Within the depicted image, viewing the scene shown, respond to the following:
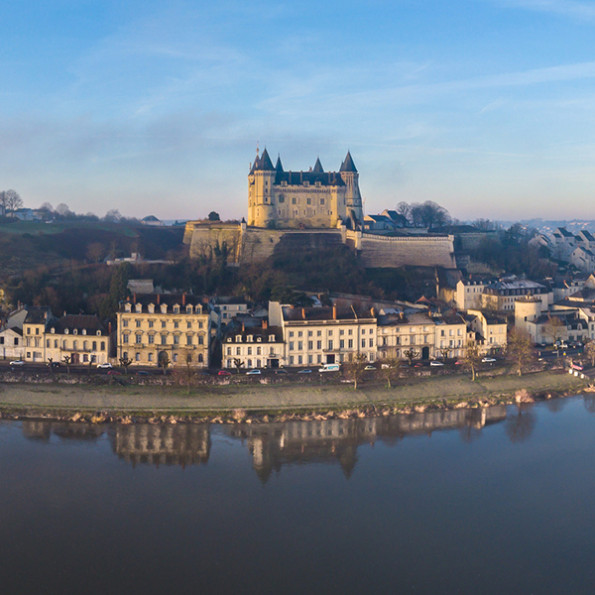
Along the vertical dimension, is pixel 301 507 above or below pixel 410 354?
below

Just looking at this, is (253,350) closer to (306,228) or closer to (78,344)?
(78,344)

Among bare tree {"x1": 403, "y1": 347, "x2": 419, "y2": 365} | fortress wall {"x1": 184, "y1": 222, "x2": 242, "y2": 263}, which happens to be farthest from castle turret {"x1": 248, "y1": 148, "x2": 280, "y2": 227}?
bare tree {"x1": 403, "y1": 347, "x2": 419, "y2": 365}

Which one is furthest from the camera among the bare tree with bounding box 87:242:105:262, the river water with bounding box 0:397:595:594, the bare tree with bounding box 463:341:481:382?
the bare tree with bounding box 87:242:105:262

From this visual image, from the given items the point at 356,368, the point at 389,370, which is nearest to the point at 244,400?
the point at 356,368

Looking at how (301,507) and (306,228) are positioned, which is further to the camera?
(306,228)

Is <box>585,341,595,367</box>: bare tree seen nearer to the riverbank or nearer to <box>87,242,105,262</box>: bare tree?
the riverbank

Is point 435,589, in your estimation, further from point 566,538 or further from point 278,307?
point 278,307

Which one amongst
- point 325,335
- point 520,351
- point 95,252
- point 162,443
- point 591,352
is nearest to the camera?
point 162,443
